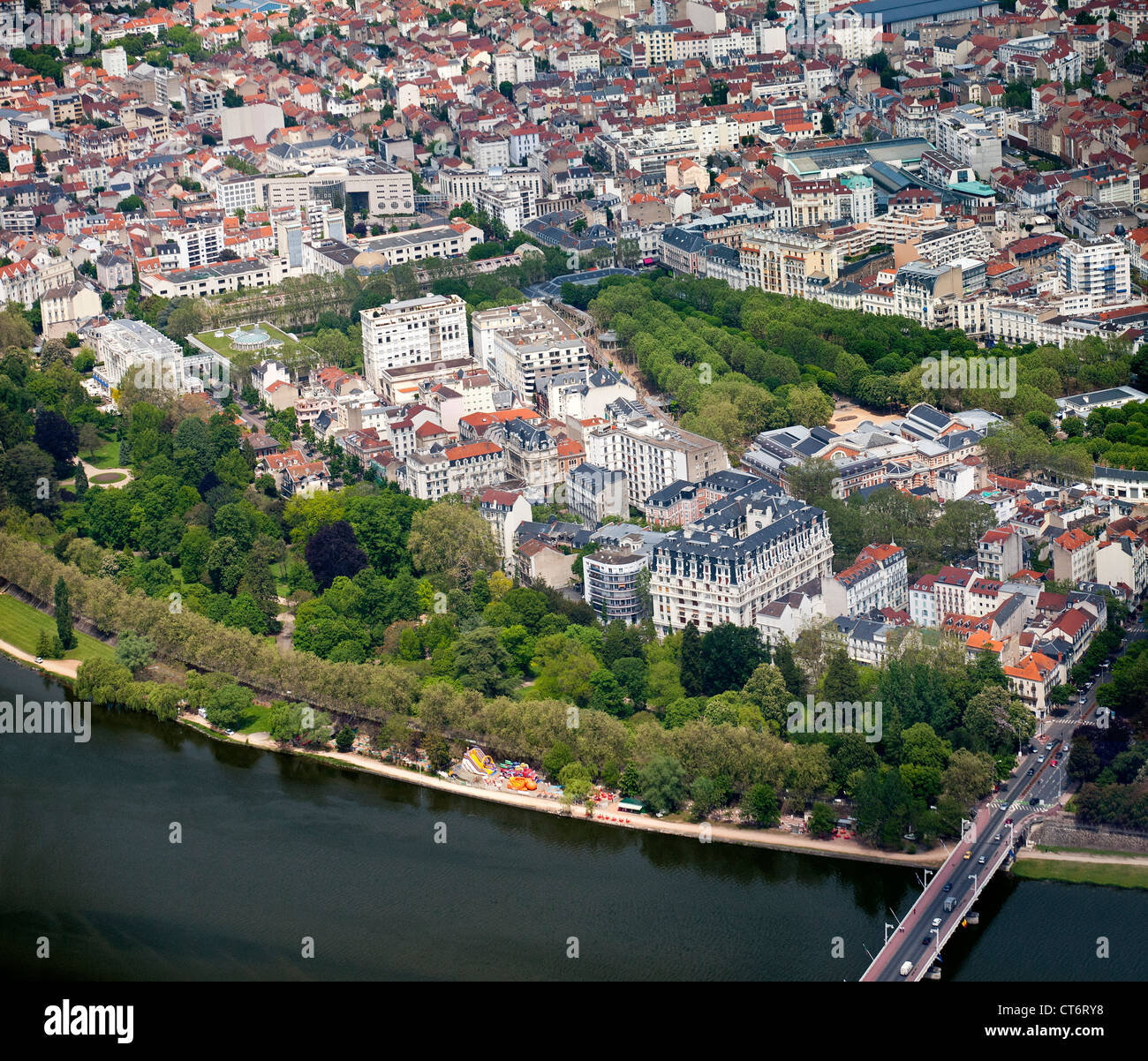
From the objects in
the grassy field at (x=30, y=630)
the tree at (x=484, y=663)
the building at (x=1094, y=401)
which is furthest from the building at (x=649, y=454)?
the grassy field at (x=30, y=630)

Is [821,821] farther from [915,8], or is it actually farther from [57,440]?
[915,8]

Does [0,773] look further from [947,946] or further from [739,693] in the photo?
[947,946]

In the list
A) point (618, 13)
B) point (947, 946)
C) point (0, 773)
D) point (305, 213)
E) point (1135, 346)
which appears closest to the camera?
point (947, 946)

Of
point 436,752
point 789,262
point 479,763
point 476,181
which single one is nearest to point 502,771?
point 479,763

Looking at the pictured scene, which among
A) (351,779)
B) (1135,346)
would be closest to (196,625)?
(351,779)

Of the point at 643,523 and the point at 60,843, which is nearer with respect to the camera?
the point at 60,843

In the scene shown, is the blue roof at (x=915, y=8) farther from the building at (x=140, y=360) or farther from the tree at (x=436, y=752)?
the tree at (x=436, y=752)

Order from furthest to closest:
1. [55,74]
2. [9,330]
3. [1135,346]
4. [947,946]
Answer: [55,74] < [9,330] < [1135,346] < [947,946]
